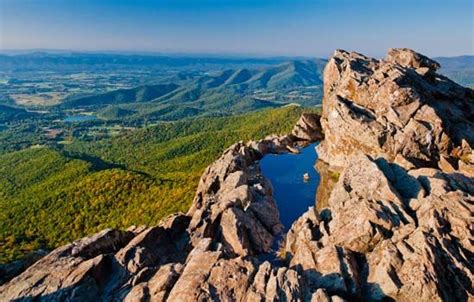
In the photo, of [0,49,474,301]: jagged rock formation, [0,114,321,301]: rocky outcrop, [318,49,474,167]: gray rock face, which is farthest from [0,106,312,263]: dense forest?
[0,49,474,301]: jagged rock formation

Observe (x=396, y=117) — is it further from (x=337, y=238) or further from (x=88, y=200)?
(x=88, y=200)

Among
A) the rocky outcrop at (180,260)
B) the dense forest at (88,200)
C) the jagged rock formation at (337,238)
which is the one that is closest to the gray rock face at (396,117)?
the jagged rock formation at (337,238)

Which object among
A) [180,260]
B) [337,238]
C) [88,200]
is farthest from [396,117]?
[88,200]

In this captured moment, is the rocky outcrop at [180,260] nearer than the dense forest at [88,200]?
Yes

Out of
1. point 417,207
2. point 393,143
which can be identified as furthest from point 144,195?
point 417,207

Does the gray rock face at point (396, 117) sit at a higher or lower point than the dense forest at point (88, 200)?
higher

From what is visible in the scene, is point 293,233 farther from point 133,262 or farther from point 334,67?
point 334,67

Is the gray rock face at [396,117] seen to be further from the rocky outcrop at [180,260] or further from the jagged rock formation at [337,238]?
the rocky outcrop at [180,260]

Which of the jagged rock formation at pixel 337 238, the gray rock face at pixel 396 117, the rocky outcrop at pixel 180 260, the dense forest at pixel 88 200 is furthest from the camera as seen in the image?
the dense forest at pixel 88 200

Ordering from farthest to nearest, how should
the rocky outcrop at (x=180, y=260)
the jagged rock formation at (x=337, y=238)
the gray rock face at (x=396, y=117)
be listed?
the gray rock face at (x=396, y=117) < the rocky outcrop at (x=180, y=260) < the jagged rock formation at (x=337, y=238)
